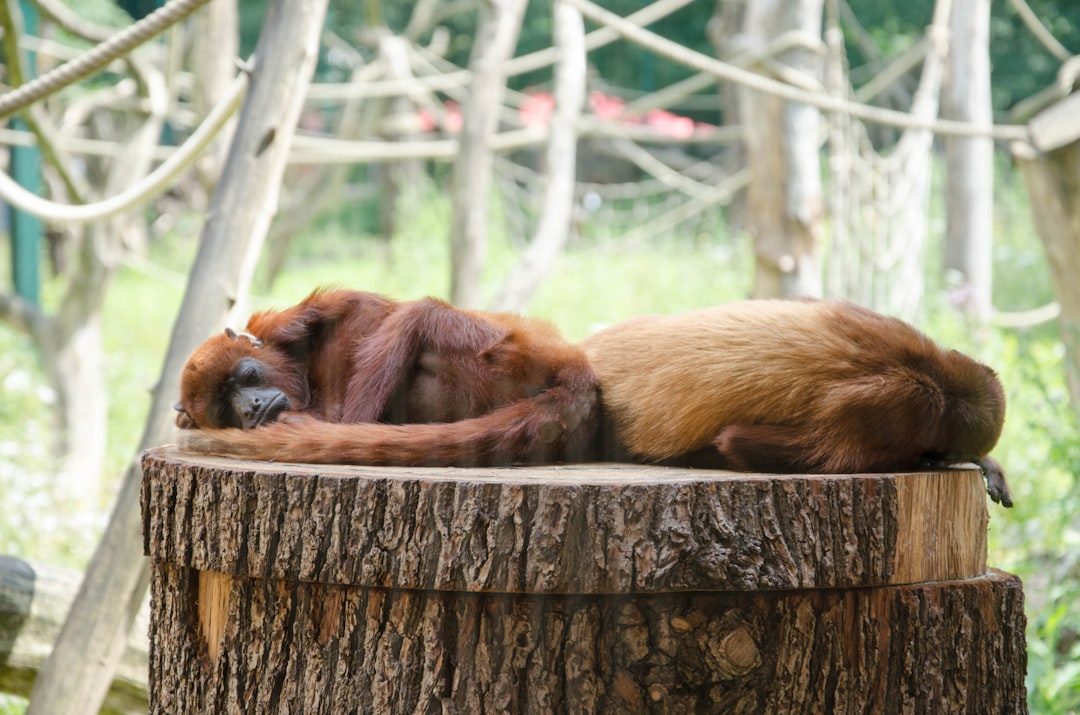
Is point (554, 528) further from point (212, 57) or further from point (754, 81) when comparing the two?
point (212, 57)

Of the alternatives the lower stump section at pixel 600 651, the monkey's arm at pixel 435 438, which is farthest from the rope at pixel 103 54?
the lower stump section at pixel 600 651

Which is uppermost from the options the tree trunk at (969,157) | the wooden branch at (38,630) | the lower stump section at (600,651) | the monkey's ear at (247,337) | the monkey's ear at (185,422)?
the tree trunk at (969,157)

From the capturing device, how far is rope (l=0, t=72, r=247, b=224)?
318cm

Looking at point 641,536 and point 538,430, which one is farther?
point 538,430

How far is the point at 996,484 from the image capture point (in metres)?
1.98

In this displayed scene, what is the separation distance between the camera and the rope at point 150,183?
318 cm

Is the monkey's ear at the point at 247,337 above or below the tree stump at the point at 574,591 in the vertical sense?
above

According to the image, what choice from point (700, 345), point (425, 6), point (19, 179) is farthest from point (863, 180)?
point (19, 179)

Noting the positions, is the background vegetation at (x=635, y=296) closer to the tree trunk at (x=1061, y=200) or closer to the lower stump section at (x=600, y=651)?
the tree trunk at (x=1061, y=200)

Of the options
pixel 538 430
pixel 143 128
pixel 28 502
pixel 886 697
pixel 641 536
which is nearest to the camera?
pixel 641 536

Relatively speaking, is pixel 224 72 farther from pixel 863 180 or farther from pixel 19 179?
pixel 863 180

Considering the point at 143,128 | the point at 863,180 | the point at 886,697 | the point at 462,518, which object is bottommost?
the point at 886,697

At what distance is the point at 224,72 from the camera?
15.0 ft

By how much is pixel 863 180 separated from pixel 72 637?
4.79 metres
